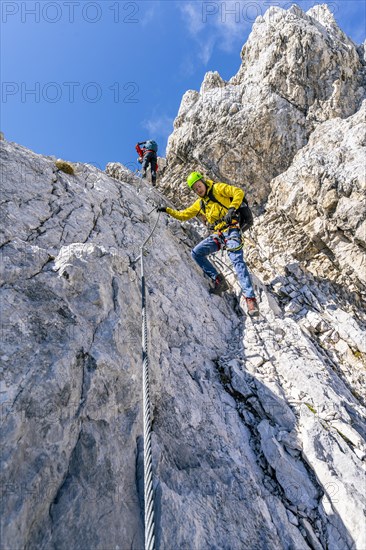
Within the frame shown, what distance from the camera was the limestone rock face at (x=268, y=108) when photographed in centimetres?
1650

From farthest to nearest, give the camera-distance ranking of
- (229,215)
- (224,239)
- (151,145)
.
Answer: (151,145)
(224,239)
(229,215)

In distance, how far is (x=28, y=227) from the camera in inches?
269

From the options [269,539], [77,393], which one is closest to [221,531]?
[269,539]

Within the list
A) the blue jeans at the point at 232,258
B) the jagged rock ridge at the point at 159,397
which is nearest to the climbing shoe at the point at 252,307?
the blue jeans at the point at 232,258

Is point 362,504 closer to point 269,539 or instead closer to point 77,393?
point 269,539

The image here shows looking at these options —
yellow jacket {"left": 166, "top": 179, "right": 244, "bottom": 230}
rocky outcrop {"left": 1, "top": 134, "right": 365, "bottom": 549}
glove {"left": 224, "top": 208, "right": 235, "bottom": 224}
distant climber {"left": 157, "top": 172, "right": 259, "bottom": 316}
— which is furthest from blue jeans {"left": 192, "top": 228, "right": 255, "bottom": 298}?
rocky outcrop {"left": 1, "top": 134, "right": 365, "bottom": 549}

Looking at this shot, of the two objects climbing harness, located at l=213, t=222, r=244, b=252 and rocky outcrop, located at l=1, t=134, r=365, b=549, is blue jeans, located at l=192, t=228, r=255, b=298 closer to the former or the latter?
climbing harness, located at l=213, t=222, r=244, b=252

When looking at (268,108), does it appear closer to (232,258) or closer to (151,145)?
(151,145)

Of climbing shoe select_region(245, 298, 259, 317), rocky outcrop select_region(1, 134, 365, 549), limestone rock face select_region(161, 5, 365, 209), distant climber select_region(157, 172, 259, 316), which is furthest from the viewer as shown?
limestone rock face select_region(161, 5, 365, 209)

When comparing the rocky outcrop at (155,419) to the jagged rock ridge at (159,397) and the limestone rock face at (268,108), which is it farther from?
the limestone rock face at (268,108)

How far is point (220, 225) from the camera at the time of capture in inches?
368

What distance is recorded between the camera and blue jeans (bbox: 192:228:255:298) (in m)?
8.73

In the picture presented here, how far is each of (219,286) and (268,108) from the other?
12.6 metres

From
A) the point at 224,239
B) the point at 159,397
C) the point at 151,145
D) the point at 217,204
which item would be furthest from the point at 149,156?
the point at 159,397
